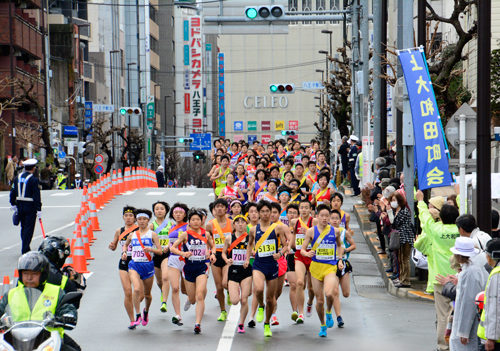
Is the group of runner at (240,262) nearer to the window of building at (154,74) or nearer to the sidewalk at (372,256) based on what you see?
the sidewalk at (372,256)

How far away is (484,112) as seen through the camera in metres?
10.4

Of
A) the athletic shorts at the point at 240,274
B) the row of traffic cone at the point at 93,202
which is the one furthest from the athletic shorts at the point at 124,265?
the row of traffic cone at the point at 93,202

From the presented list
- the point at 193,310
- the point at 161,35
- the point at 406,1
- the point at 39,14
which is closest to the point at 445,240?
the point at 193,310

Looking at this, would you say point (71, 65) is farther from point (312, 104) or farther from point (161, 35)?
point (312, 104)

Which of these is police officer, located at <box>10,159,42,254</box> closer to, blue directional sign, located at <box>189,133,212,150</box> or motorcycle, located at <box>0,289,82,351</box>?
motorcycle, located at <box>0,289,82,351</box>

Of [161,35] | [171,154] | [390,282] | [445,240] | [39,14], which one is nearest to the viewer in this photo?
[445,240]

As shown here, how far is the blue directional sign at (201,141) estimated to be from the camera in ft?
275

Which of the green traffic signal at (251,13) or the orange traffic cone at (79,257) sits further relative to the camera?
the green traffic signal at (251,13)

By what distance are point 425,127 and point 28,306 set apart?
8.09m

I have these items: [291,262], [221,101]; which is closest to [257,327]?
[291,262]

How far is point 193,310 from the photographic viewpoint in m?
12.3

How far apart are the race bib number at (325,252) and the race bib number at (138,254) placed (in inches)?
92.7

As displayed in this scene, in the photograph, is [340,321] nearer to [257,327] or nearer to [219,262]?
[257,327]

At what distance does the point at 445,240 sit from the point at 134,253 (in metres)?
4.23
